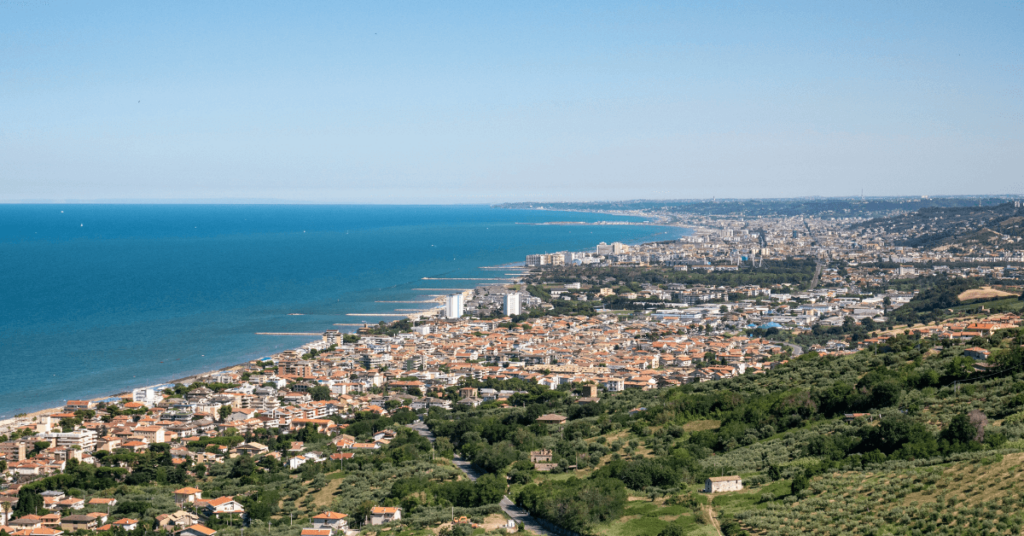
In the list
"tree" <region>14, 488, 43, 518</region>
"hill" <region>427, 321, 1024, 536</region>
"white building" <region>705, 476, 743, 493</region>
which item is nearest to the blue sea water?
"tree" <region>14, 488, 43, 518</region>

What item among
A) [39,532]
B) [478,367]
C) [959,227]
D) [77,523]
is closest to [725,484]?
[77,523]

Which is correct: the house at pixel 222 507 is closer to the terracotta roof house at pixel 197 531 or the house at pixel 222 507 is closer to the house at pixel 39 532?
the terracotta roof house at pixel 197 531

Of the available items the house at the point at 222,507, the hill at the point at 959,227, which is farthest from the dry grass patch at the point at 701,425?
the hill at the point at 959,227

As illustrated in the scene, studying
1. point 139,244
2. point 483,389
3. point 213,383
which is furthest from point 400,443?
point 139,244

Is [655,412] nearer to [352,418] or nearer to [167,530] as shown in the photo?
[352,418]

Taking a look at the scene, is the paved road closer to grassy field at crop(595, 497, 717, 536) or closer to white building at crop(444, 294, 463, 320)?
grassy field at crop(595, 497, 717, 536)
